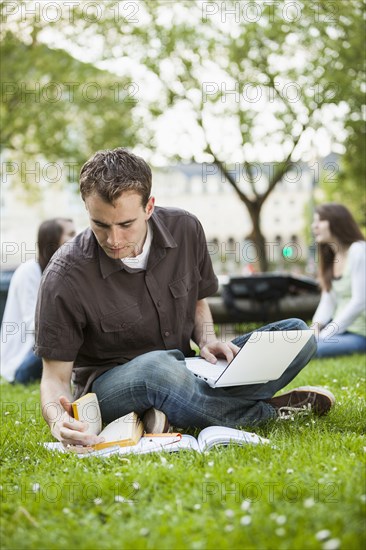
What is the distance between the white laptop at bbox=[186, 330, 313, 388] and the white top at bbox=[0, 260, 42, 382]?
354 centimetres

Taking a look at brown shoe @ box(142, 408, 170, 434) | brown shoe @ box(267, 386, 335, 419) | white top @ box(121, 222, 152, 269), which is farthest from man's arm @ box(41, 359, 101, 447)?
brown shoe @ box(267, 386, 335, 419)

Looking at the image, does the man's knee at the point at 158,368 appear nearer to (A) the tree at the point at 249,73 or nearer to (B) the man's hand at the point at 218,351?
(B) the man's hand at the point at 218,351

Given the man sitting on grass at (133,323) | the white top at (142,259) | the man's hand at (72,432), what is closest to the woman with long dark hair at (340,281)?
the man sitting on grass at (133,323)

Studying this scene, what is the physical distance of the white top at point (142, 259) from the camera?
4.06 meters

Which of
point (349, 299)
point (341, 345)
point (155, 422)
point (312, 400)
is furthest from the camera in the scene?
point (349, 299)

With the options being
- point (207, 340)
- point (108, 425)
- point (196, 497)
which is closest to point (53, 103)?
point (207, 340)

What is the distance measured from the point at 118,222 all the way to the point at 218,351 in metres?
0.91

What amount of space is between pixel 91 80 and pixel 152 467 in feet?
59.5

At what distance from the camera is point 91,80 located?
20.0 m

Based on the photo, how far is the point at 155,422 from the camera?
377 cm

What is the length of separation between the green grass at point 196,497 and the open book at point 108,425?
183mm

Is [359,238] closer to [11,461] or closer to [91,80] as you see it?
[11,461]

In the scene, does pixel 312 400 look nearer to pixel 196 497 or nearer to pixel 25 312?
pixel 196 497

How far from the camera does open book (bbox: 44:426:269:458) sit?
3402 millimetres
